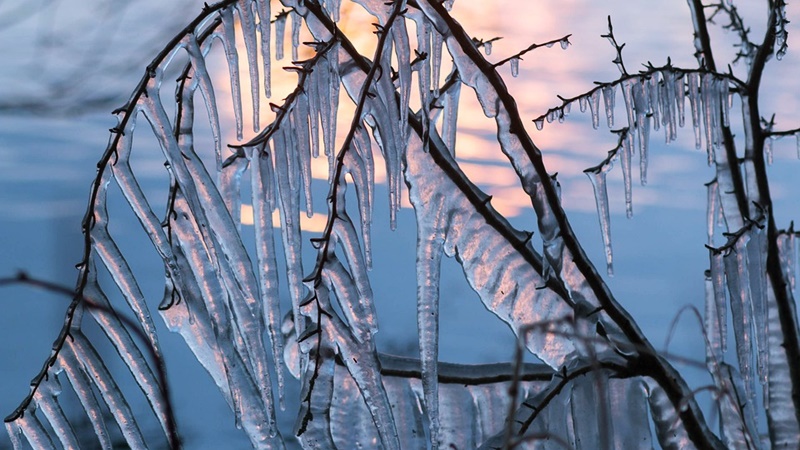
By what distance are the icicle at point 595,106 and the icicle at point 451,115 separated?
0.93ft

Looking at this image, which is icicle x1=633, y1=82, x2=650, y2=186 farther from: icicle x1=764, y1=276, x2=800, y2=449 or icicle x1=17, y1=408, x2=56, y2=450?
icicle x1=17, y1=408, x2=56, y2=450

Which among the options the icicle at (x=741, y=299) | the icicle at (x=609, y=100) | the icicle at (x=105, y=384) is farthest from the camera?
the icicle at (x=609, y=100)

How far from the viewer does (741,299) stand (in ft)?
4.67

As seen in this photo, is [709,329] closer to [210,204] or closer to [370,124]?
[370,124]

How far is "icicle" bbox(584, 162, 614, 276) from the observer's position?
56.6 inches

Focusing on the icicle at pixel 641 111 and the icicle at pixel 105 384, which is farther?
the icicle at pixel 641 111

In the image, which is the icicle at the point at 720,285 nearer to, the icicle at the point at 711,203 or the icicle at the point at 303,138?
the icicle at the point at 711,203

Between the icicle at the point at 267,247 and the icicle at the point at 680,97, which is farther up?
the icicle at the point at 680,97

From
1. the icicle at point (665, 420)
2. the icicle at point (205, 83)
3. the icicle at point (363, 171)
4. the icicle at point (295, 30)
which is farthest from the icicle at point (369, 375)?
the icicle at point (295, 30)

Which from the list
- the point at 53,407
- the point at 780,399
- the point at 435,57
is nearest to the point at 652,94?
the point at 435,57

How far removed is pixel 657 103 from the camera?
1.47m

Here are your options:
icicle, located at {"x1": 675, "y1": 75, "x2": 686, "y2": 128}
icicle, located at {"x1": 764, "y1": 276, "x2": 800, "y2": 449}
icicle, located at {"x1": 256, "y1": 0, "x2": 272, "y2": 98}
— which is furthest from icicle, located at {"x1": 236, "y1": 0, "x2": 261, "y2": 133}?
icicle, located at {"x1": 764, "y1": 276, "x2": 800, "y2": 449}

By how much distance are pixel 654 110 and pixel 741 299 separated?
0.35 metres

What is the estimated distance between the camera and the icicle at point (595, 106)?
1.58 metres
